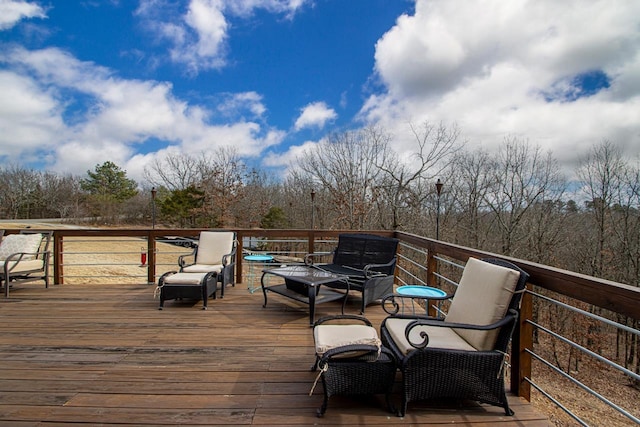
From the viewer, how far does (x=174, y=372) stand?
2.37 m

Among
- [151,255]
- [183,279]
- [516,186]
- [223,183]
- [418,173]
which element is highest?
[418,173]

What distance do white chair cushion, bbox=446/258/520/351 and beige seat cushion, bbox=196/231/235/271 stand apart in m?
3.46

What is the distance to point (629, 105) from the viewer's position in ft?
33.1

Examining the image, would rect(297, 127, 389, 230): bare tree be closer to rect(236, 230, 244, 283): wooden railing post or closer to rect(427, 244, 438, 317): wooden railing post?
rect(236, 230, 244, 283): wooden railing post

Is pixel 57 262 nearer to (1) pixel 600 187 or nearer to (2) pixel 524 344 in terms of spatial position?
(2) pixel 524 344

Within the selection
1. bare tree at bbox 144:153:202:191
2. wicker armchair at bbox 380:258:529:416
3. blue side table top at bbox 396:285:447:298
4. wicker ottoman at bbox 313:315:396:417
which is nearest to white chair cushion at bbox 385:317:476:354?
wicker armchair at bbox 380:258:529:416

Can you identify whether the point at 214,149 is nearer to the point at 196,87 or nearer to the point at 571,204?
the point at 196,87

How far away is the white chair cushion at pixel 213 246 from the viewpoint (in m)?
4.79

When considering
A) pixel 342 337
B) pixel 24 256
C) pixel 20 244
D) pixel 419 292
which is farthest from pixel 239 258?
pixel 342 337

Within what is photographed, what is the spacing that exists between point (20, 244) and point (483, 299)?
6.20 meters

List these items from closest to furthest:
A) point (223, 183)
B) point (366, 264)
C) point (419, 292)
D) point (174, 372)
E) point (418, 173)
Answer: point (174, 372) → point (419, 292) → point (366, 264) → point (418, 173) → point (223, 183)

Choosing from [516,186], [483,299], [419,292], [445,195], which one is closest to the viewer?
[483,299]

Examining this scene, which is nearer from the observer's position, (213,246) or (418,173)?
(213,246)

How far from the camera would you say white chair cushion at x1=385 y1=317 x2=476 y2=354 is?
6.48 ft
